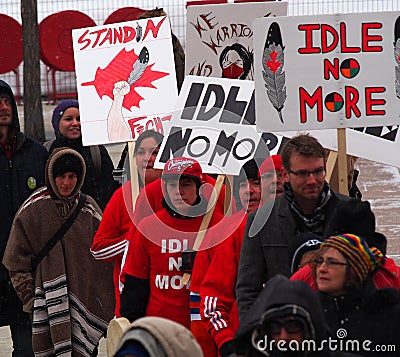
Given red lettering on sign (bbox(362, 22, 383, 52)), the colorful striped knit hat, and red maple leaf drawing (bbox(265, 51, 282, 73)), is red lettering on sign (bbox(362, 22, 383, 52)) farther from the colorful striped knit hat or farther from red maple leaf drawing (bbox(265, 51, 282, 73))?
the colorful striped knit hat

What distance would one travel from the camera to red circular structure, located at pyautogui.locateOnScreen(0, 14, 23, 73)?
712 inches

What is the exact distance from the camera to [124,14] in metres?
18.4

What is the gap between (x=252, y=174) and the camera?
5.68 metres

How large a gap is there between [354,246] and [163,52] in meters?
3.26

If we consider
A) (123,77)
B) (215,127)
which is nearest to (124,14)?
(123,77)

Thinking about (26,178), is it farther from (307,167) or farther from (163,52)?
(307,167)

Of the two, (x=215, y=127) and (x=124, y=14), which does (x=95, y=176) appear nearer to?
(x=215, y=127)

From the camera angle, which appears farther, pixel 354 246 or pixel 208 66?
pixel 208 66

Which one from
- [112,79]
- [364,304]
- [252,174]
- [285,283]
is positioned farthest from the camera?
[112,79]

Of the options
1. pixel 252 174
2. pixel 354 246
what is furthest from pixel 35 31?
pixel 354 246

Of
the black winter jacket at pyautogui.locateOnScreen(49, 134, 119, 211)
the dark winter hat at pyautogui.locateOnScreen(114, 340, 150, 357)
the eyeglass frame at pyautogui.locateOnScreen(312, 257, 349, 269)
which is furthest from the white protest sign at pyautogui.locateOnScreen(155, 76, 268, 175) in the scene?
the dark winter hat at pyautogui.locateOnScreen(114, 340, 150, 357)

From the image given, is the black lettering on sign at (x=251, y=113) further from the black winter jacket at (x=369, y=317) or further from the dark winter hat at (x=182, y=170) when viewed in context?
the black winter jacket at (x=369, y=317)

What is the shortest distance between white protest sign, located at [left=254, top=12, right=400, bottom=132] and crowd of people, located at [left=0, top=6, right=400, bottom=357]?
32cm
